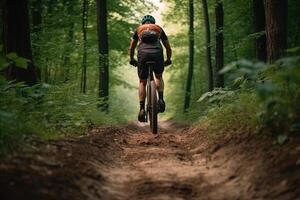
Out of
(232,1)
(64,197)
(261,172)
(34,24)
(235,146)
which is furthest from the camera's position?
(232,1)

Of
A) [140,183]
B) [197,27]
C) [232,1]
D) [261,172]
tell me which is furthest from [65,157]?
[197,27]

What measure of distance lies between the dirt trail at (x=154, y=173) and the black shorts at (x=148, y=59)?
9.59 feet

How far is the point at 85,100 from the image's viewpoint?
1080 centimetres

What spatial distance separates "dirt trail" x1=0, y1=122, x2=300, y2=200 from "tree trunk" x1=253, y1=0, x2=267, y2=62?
6524 mm

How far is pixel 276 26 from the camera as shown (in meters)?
8.52

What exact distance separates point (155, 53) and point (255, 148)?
4027 mm

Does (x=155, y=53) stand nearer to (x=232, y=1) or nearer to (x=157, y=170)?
(x=157, y=170)

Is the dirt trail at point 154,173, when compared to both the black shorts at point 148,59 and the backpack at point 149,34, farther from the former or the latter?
the backpack at point 149,34

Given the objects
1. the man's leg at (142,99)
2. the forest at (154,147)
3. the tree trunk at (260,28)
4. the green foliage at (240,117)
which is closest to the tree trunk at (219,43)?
the tree trunk at (260,28)

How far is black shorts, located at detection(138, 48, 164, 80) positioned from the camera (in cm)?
883

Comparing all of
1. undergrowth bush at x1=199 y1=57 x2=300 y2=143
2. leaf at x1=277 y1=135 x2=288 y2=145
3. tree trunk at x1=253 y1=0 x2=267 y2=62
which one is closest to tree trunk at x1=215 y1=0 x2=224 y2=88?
tree trunk at x1=253 y1=0 x2=267 y2=62

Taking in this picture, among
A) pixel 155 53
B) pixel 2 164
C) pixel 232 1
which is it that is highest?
pixel 232 1

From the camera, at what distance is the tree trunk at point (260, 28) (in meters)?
12.4

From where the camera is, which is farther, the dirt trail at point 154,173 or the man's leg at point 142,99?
the man's leg at point 142,99
